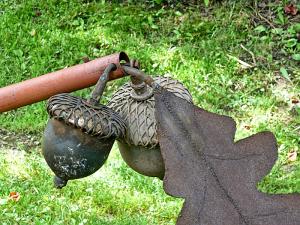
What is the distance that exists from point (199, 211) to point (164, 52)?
171 inches

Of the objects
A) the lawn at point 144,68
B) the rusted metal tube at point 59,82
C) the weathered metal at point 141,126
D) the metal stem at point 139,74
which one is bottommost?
the lawn at point 144,68

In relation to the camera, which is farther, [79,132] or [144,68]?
[144,68]

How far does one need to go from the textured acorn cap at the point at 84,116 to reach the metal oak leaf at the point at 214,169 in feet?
0.44

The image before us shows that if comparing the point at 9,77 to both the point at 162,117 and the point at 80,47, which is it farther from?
the point at 162,117

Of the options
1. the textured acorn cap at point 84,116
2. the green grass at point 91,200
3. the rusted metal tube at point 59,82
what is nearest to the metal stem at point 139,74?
the rusted metal tube at point 59,82

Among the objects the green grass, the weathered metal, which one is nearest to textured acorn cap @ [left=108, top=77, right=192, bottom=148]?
the weathered metal

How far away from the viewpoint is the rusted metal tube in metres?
1.82

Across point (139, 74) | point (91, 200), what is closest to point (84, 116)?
point (139, 74)

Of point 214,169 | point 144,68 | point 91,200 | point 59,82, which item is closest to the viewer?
point 214,169

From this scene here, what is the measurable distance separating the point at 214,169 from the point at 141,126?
0.30 m

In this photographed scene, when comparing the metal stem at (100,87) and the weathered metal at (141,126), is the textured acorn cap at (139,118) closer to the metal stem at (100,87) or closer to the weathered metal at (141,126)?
the weathered metal at (141,126)

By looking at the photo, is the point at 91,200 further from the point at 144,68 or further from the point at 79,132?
the point at 79,132

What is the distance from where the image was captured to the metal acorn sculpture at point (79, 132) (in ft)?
5.63

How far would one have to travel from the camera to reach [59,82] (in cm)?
189
